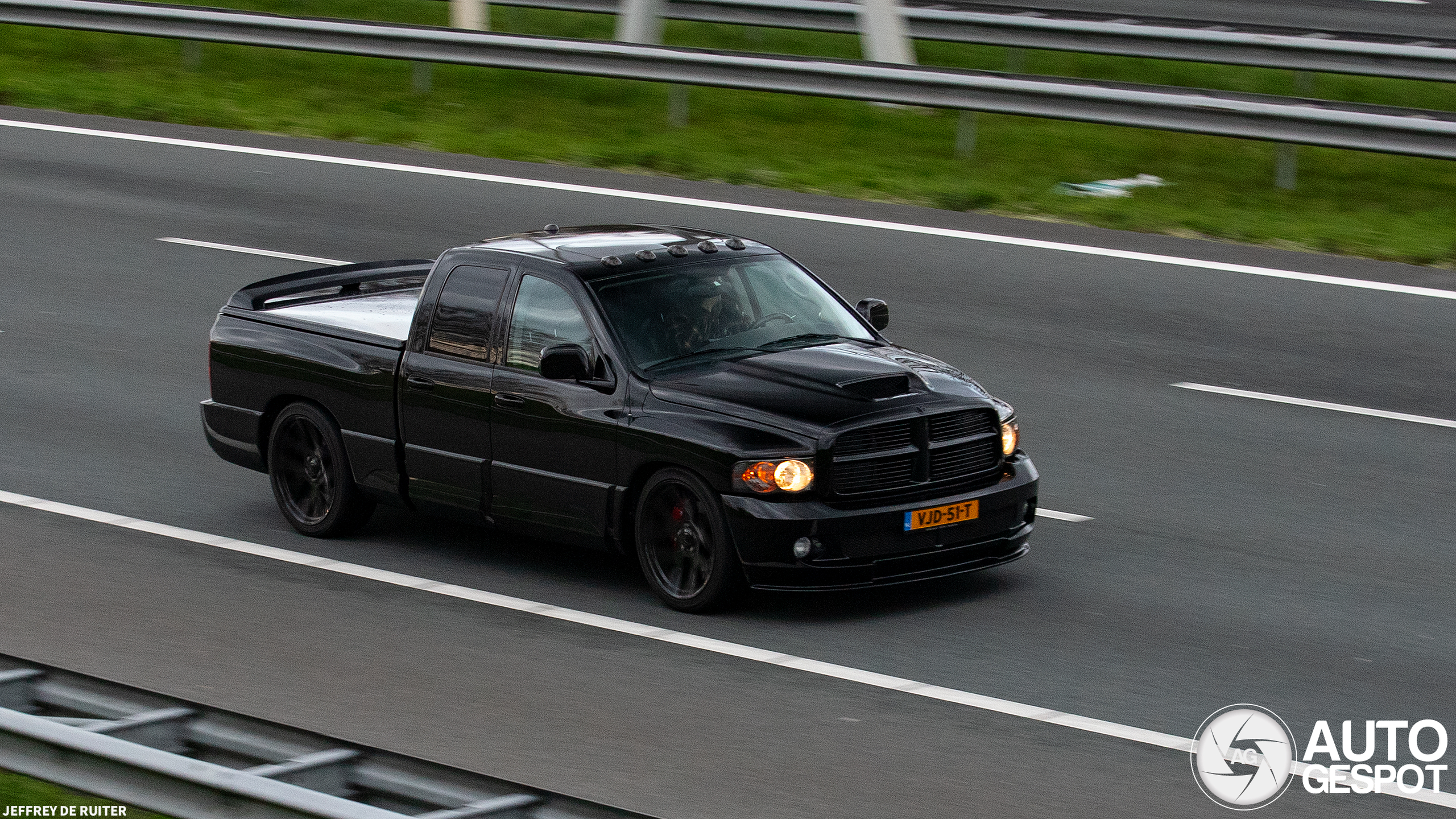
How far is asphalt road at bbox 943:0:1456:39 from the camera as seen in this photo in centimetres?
2689

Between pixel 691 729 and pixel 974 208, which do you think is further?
pixel 974 208

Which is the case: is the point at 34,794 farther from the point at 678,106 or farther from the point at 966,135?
the point at 678,106

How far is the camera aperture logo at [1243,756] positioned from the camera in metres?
6.88

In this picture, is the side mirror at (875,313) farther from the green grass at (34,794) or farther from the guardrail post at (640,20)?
the guardrail post at (640,20)

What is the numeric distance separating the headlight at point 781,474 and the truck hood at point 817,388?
156 millimetres

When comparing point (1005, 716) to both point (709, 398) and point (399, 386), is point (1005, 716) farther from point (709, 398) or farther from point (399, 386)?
point (399, 386)

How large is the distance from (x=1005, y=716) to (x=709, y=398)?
2.12 meters

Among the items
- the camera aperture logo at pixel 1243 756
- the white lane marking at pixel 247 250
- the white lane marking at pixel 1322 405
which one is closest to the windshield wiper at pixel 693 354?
the camera aperture logo at pixel 1243 756

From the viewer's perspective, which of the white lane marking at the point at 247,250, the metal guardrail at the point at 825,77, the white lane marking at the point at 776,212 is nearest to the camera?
the white lane marking at the point at 776,212

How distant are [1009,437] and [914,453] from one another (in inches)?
27.3

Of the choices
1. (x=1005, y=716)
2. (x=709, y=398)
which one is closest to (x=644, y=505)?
(x=709, y=398)

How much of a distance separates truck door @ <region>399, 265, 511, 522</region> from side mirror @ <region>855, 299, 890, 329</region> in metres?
1.86

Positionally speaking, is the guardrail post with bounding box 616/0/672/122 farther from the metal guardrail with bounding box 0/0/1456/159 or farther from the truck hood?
the truck hood

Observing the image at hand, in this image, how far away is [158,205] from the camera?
18.3 metres
